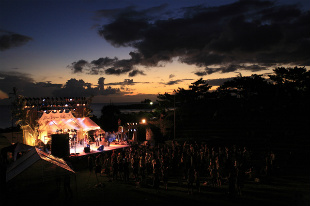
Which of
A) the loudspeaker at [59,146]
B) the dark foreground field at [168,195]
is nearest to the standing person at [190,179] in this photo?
the dark foreground field at [168,195]

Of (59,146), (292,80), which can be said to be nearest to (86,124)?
(59,146)

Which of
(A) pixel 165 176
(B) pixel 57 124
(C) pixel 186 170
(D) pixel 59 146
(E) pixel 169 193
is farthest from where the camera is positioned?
(B) pixel 57 124

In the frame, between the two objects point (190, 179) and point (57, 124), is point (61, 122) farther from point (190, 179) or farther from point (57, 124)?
point (190, 179)

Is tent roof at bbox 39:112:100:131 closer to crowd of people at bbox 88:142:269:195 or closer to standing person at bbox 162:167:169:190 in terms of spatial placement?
crowd of people at bbox 88:142:269:195

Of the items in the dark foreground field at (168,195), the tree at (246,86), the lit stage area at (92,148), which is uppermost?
the tree at (246,86)

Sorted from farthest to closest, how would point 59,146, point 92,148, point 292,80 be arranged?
point 292,80 → point 92,148 → point 59,146

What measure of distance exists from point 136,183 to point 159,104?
2799 centimetres

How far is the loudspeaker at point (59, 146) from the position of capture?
18.0m

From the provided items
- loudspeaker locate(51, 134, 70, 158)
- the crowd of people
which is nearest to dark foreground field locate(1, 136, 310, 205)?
the crowd of people

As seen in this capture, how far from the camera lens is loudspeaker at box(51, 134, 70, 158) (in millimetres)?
17953

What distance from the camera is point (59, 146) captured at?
59.3 ft

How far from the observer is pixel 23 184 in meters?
7.87

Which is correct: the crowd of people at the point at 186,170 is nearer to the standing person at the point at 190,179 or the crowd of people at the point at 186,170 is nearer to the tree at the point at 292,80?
the standing person at the point at 190,179

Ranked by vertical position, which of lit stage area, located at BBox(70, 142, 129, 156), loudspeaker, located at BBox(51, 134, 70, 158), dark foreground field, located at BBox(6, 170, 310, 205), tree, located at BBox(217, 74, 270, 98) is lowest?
dark foreground field, located at BBox(6, 170, 310, 205)
